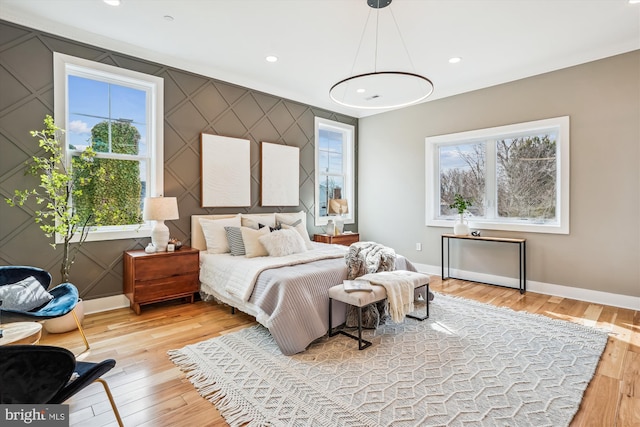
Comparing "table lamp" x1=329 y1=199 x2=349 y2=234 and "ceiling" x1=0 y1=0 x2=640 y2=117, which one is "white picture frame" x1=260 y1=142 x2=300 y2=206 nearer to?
"table lamp" x1=329 y1=199 x2=349 y2=234

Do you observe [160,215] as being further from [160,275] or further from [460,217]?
[460,217]

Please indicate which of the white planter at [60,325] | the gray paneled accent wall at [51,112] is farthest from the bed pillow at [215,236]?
the white planter at [60,325]

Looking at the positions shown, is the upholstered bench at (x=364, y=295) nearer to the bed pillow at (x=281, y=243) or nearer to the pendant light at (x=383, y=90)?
the bed pillow at (x=281, y=243)

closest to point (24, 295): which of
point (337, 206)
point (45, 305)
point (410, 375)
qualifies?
point (45, 305)

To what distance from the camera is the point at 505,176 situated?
4.63 m

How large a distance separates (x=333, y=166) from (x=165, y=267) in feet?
11.4

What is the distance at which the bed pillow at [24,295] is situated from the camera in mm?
2206

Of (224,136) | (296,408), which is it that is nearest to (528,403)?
(296,408)

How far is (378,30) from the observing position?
127 inches

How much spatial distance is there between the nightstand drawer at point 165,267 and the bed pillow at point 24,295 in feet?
3.06

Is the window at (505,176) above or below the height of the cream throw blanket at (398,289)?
above

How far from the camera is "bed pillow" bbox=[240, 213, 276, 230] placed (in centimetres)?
430

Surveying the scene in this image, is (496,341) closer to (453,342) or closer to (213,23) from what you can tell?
(453,342)

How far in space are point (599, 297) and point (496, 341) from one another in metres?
1.99
